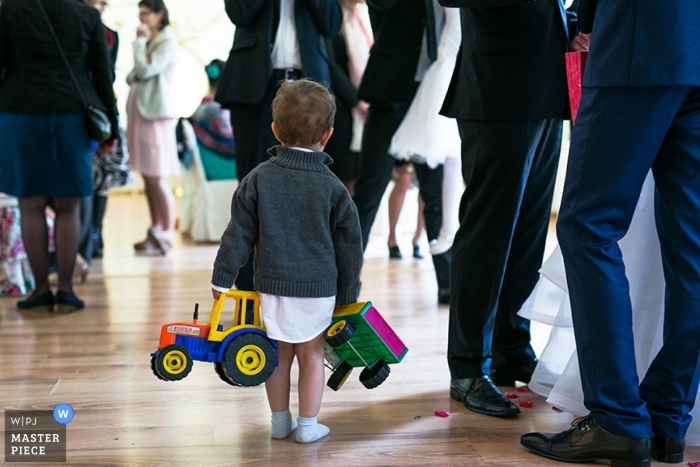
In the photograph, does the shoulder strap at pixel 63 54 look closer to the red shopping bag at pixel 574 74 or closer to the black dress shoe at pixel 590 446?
the red shopping bag at pixel 574 74

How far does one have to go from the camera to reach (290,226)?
1.84 m

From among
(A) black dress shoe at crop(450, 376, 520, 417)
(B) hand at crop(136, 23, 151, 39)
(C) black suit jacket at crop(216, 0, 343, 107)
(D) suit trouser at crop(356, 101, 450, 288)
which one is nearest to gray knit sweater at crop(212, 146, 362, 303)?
(A) black dress shoe at crop(450, 376, 520, 417)

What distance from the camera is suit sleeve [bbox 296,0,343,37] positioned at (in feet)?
10.0

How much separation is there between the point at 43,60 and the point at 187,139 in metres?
2.70

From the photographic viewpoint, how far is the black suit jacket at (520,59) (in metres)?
2.05

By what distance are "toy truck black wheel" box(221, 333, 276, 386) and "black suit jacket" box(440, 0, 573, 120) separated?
2.50 ft

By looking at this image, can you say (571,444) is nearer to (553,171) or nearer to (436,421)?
(436,421)

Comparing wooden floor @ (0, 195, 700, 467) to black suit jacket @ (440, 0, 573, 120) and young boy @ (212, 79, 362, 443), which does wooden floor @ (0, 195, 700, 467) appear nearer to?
young boy @ (212, 79, 362, 443)

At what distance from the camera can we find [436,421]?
210 cm

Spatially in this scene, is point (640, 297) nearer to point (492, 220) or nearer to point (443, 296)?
point (492, 220)

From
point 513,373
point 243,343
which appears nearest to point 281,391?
point 243,343

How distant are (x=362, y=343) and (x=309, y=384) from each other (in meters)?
0.15

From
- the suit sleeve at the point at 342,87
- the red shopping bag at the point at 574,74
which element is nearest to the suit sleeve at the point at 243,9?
the suit sleeve at the point at 342,87

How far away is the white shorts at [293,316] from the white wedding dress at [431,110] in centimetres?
170
